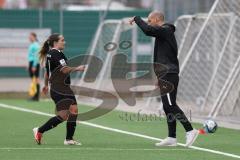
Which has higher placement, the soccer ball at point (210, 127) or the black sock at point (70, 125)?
the black sock at point (70, 125)

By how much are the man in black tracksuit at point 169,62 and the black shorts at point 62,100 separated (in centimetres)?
151

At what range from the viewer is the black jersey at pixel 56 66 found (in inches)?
612

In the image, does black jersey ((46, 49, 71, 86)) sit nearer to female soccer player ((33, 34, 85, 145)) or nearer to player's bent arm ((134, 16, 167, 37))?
female soccer player ((33, 34, 85, 145))

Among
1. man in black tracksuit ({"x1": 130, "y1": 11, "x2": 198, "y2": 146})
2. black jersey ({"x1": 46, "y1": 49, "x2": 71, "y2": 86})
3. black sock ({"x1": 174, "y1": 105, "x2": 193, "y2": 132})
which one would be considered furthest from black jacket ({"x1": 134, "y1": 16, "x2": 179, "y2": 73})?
black jersey ({"x1": 46, "y1": 49, "x2": 71, "y2": 86})

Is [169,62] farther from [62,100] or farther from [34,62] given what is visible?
[34,62]

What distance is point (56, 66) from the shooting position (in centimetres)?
1559

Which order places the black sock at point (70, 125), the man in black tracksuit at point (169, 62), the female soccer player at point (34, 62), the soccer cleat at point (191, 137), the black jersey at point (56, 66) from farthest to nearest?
the female soccer player at point (34, 62) < the black sock at point (70, 125) < the black jersey at point (56, 66) < the man in black tracksuit at point (169, 62) < the soccer cleat at point (191, 137)

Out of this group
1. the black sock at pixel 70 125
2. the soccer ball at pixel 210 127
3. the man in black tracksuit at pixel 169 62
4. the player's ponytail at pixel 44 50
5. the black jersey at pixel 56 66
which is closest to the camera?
the man in black tracksuit at pixel 169 62

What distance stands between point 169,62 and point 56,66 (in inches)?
73.4

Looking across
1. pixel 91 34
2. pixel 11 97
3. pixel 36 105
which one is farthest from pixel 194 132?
pixel 91 34

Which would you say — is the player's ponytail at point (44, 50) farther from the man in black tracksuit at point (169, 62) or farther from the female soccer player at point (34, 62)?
the female soccer player at point (34, 62)

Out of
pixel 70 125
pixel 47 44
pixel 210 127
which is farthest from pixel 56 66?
pixel 210 127

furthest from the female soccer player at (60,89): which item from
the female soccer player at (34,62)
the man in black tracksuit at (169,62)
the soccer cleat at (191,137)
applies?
the female soccer player at (34,62)

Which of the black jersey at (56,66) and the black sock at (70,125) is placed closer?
the black jersey at (56,66)
